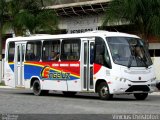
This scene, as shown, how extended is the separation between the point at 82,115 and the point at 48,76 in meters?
10.4

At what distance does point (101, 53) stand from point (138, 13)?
938 cm

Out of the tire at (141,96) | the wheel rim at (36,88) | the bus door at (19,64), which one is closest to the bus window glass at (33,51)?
the bus door at (19,64)

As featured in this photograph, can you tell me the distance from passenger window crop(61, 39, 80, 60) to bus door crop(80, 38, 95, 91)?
43 centimetres

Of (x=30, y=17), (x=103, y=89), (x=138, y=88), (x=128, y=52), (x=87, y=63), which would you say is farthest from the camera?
(x=30, y=17)

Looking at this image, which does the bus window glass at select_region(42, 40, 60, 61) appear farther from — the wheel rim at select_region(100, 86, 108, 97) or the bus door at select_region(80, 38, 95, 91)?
the wheel rim at select_region(100, 86, 108, 97)

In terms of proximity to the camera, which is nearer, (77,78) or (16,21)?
(77,78)

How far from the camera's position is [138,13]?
3219cm

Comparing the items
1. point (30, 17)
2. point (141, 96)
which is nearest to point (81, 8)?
point (30, 17)

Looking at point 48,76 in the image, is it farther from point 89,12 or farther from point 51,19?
point 89,12

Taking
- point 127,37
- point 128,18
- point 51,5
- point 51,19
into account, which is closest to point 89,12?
point 51,5

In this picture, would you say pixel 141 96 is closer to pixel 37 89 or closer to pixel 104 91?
pixel 104 91

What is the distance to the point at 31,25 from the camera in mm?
39906

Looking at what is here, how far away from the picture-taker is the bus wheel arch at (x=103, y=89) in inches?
906

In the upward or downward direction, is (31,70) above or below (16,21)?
below
